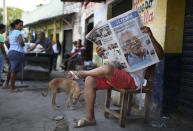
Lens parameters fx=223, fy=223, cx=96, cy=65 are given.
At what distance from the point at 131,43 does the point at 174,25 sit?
1.15 m

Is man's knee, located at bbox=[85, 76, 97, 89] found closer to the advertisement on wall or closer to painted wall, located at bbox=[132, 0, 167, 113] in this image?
painted wall, located at bbox=[132, 0, 167, 113]

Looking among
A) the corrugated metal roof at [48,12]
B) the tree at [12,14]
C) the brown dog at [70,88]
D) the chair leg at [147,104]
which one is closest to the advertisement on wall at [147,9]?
the chair leg at [147,104]

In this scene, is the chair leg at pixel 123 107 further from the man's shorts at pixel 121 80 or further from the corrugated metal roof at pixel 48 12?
the corrugated metal roof at pixel 48 12

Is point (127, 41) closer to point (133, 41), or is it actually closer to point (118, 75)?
point (133, 41)

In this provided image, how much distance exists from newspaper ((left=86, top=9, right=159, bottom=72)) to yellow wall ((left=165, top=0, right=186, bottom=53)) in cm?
91

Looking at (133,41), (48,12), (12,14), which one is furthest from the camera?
(12,14)

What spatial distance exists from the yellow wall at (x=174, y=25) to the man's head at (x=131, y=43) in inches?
37.3

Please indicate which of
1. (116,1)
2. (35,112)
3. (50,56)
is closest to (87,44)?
(50,56)

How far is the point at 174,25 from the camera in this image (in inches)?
136

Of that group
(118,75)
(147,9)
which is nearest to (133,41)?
(118,75)

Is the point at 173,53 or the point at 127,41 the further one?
the point at 173,53

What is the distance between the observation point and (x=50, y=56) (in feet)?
25.4

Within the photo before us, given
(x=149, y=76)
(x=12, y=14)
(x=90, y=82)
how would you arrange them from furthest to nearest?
(x=12, y=14)
(x=149, y=76)
(x=90, y=82)

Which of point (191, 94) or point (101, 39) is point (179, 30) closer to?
point (191, 94)
